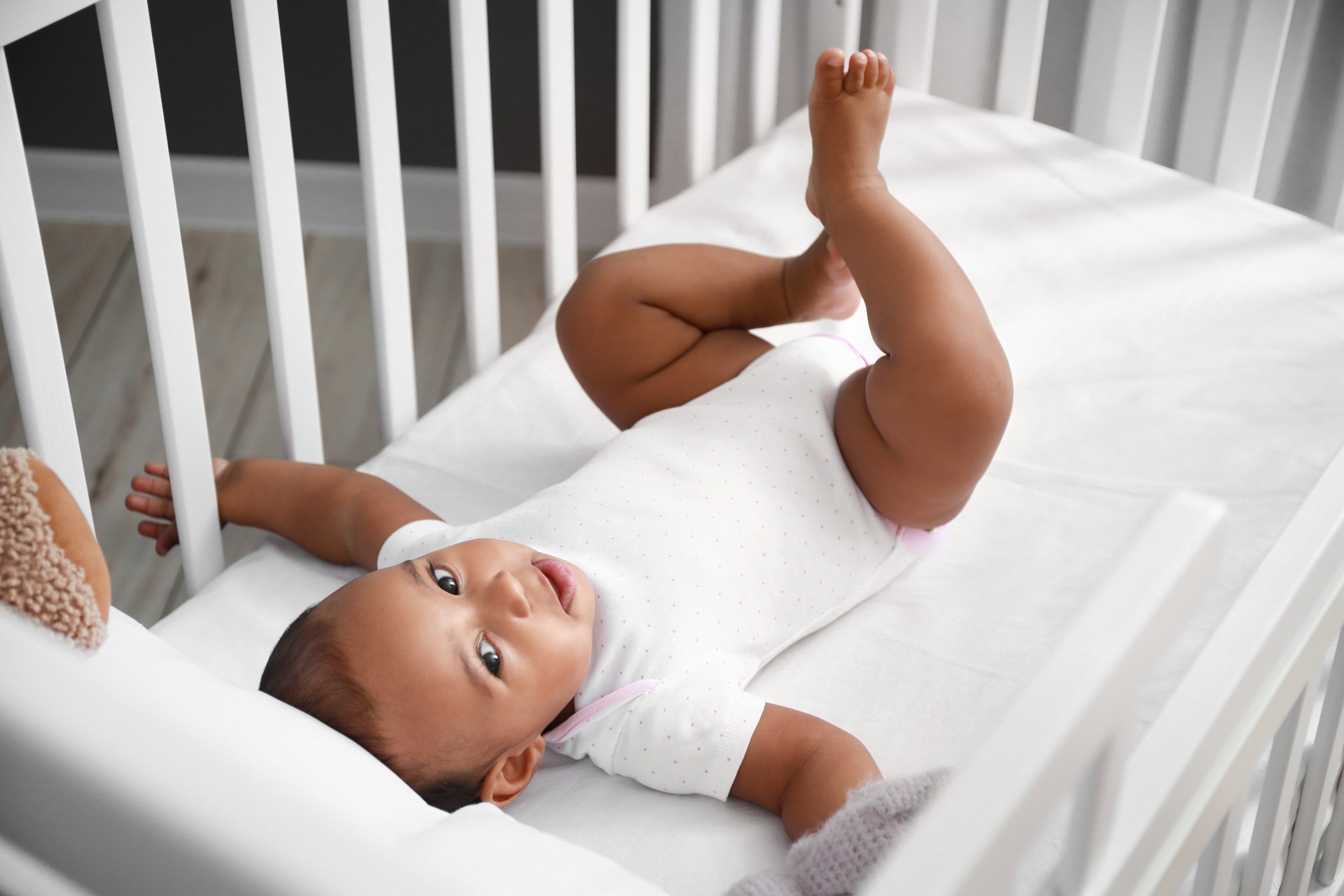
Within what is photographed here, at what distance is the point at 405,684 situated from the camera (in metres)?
0.62

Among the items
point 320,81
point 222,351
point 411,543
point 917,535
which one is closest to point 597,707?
point 411,543

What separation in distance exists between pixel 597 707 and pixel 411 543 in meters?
0.17

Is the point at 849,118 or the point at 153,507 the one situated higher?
the point at 849,118

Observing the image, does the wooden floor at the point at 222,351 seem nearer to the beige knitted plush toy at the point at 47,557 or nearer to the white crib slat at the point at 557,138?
the white crib slat at the point at 557,138

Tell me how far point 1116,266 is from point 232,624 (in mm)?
753

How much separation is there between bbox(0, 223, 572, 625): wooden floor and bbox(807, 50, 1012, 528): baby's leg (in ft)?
2.66

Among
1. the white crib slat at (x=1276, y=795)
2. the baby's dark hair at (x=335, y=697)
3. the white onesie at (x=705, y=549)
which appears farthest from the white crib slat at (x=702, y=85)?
the white crib slat at (x=1276, y=795)

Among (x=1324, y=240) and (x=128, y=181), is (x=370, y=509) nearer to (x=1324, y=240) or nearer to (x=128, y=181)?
(x=128, y=181)

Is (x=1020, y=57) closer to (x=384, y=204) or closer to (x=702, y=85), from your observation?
(x=702, y=85)

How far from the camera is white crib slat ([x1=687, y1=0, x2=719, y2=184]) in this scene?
1.16m

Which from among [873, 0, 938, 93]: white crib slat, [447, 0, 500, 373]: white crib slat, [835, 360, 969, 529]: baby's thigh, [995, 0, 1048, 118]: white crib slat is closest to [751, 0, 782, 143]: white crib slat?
[873, 0, 938, 93]: white crib slat

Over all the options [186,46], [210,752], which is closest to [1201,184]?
[210,752]

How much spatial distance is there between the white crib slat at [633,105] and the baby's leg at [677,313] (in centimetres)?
22

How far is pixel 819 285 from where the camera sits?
2.99ft
